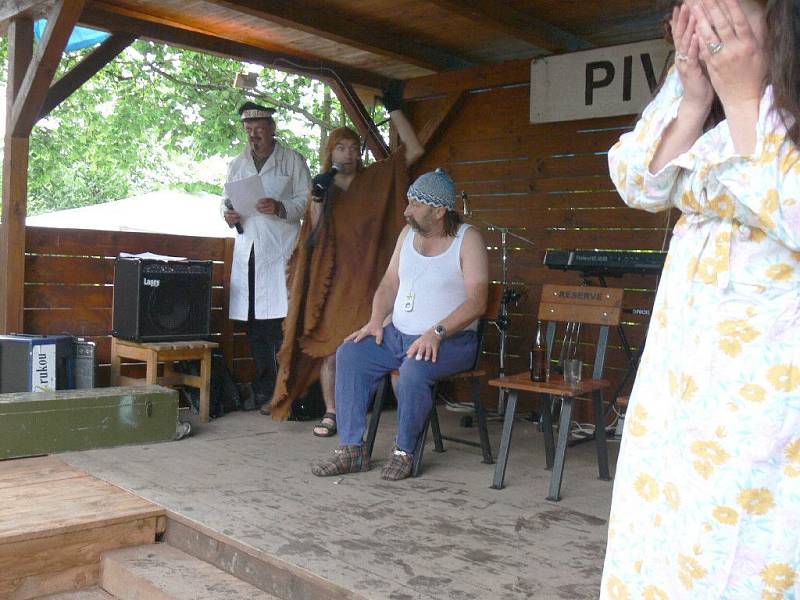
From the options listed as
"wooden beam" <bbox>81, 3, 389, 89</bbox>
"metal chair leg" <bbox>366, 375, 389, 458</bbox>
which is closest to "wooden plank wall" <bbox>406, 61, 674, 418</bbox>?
"wooden beam" <bbox>81, 3, 389, 89</bbox>

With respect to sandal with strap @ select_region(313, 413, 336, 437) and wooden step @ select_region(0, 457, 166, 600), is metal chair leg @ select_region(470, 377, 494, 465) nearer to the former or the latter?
sandal with strap @ select_region(313, 413, 336, 437)

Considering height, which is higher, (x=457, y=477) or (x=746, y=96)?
(x=746, y=96)

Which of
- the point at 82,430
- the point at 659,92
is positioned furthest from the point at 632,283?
the point at 659,92

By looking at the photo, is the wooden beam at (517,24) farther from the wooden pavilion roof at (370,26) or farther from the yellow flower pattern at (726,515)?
the yellow flower pattern at (726,515)

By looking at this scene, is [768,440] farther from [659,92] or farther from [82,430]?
[82,430]

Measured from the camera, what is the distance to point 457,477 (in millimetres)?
3377

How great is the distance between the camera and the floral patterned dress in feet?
3.45

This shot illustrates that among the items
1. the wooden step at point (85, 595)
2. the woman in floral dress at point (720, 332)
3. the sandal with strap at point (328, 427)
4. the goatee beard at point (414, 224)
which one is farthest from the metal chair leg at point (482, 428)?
the woman in floral dress at point (720, 332)

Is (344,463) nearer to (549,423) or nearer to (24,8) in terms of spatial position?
(549,423)

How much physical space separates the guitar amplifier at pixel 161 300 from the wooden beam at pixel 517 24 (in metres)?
1.93

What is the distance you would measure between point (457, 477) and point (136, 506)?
123 centimetres

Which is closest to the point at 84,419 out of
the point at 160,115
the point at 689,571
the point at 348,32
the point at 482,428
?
the point at 482,428

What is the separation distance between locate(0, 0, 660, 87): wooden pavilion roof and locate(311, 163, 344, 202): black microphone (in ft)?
2.57

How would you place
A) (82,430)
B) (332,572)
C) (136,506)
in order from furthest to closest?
(82,430) → (136,506) → (332,572)
